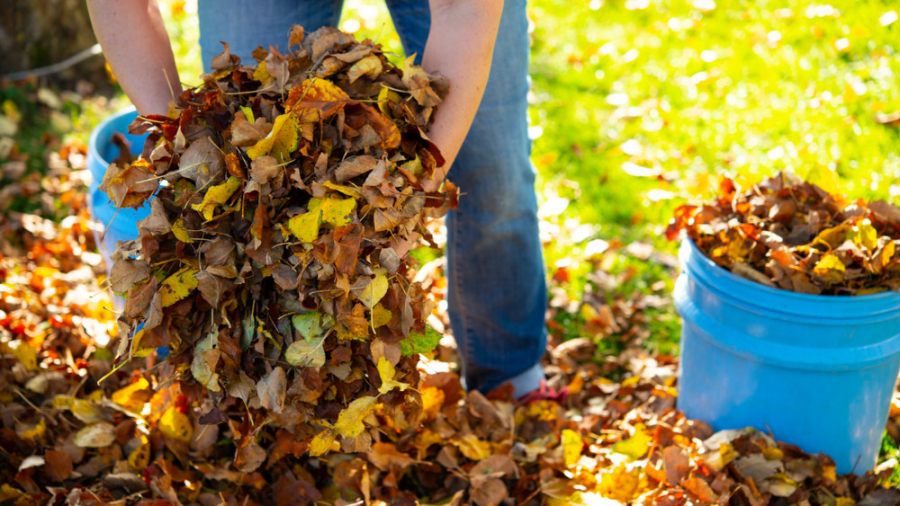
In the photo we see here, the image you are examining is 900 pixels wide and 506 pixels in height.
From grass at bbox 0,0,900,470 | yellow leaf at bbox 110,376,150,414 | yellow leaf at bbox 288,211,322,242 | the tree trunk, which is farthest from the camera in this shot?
the tree trunk

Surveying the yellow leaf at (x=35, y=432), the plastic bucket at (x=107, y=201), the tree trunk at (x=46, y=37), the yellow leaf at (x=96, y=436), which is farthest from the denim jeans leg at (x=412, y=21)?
the tree trunk at (x=46, y=37)

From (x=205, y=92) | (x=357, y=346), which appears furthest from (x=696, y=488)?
(x=205, y=92)

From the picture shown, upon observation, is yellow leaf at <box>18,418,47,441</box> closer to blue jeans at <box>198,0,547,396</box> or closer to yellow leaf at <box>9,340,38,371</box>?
yellow leaf at <box>9,340,38,371</box>

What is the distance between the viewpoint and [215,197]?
4.00 feet

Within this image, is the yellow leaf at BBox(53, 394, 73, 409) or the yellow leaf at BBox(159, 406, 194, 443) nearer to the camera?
the yellow leaf at BBox(159, 406, 194, 443)

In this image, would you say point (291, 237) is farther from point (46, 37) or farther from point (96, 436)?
point (46, 37)

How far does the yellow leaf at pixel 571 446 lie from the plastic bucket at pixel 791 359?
1.15 ft

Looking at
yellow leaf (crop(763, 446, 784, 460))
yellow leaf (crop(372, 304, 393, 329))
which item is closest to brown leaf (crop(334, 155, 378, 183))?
yellow leaf (crop(372, 304, 393, 329))

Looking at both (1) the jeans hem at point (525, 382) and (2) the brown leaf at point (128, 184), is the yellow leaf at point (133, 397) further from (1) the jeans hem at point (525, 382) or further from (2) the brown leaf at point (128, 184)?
(1) the jeans hem at point (525, 382)

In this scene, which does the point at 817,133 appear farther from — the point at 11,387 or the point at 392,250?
the point at 11,387

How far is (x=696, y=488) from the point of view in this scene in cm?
165

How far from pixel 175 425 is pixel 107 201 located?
Answer: 646mm

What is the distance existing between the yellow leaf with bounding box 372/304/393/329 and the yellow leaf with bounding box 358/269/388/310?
0.04 m

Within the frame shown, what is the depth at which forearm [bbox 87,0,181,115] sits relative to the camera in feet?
4.89
